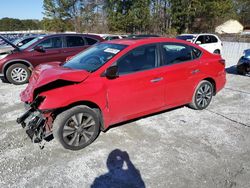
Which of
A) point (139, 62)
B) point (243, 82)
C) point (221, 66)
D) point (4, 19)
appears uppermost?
point (4, 19)

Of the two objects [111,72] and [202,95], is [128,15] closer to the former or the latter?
[202,95]

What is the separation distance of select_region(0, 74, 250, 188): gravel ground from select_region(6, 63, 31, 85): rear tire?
10.3ft

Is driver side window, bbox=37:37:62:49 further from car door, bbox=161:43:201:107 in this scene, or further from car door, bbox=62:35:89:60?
car door, bbox=161:43:201:107

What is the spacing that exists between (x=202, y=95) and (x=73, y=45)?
508cm

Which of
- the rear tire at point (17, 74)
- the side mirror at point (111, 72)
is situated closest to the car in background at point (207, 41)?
the rear tire at point (17, 74)

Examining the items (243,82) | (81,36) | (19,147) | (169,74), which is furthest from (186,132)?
(81,36)

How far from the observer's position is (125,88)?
3.49m

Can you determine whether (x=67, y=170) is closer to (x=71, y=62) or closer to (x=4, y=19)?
(x=71, y=62)

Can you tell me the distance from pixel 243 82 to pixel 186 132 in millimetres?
4542

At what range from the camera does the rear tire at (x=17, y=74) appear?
7137mm

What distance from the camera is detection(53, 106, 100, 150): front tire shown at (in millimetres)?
3152

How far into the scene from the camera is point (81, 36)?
8.18 meters

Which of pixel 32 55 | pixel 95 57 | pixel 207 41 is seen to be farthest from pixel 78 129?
pixel 207 41

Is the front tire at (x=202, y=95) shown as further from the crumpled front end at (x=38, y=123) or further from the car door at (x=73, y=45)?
the car door at (x=73, y=45)
